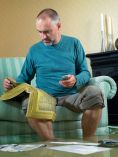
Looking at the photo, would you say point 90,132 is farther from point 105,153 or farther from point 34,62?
point 105,153

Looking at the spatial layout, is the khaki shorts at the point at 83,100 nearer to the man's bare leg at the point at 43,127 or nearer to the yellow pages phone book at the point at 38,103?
the yellow pages phone book at the point at 38,103

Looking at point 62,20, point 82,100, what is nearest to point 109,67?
point 62,20

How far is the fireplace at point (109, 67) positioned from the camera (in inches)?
111

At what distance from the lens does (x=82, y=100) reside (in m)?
1.91

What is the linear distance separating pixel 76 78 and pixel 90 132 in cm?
35

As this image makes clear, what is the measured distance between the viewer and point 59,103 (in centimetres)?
199

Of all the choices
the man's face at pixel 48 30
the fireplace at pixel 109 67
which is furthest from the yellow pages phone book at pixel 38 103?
the fireplace at pixel 109 67

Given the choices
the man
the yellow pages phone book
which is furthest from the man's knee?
the yellow pages phone book

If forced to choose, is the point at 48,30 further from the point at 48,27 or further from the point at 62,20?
the point at 62,20

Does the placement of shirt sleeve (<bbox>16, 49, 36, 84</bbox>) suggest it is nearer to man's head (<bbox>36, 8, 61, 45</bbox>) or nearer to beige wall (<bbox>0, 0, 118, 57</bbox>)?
man's head (<bbox>36, 8, 61, 45</bbox>)

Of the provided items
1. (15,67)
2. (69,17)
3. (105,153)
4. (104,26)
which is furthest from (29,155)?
(69,17)

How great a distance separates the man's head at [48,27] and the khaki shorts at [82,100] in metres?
0.39

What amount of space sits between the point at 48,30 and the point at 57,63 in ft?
0.74

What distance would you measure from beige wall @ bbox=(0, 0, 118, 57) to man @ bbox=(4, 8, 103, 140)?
1.10 meters
